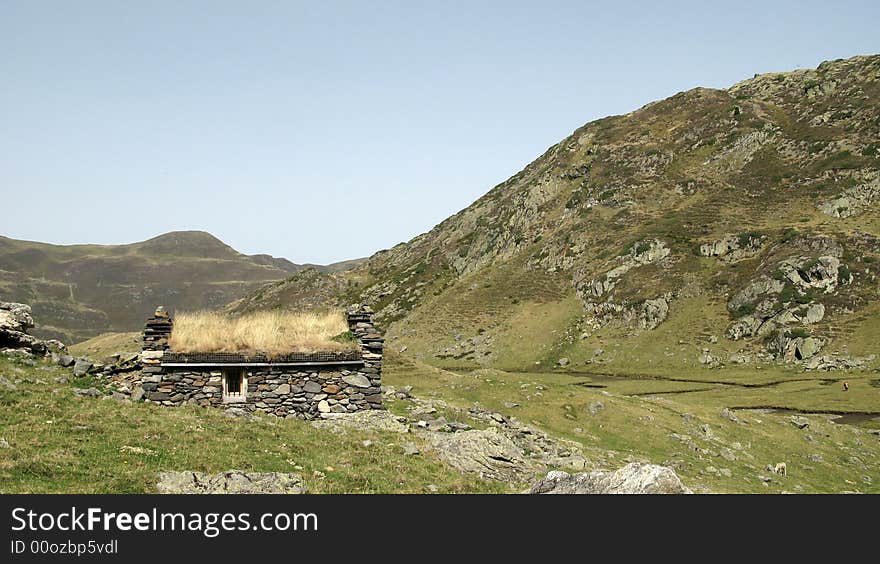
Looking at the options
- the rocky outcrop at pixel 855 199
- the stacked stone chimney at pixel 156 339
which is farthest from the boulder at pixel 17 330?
the rocky outcrop at pixel 855 199

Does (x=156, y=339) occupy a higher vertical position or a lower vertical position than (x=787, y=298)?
higher

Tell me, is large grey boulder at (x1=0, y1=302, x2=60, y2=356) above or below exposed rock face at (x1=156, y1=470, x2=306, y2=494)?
above

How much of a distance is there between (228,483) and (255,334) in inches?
402

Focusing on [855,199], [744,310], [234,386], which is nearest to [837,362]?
[744,310]

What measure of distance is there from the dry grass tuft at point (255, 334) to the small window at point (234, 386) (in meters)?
0.81

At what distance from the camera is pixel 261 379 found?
23.1 meters

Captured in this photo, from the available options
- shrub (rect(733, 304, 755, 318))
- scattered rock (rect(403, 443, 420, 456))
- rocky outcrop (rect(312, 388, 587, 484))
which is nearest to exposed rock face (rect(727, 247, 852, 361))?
shrub (rect(733, 304, 755, 318))

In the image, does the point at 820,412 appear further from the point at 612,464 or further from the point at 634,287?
the point at 634,287

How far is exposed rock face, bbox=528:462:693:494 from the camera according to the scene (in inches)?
393

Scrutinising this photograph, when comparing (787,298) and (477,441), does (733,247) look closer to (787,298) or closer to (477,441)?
(787,298)

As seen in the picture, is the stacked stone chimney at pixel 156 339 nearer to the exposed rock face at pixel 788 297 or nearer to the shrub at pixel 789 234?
the exposed rock face at pixel 788 297

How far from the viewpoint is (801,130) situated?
127875mm

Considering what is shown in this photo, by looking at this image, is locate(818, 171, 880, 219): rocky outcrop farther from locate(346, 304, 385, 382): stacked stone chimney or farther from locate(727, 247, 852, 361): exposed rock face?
locate(346, 304, 385, 382): stacked stone chimney

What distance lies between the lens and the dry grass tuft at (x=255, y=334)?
23203 millimetres
